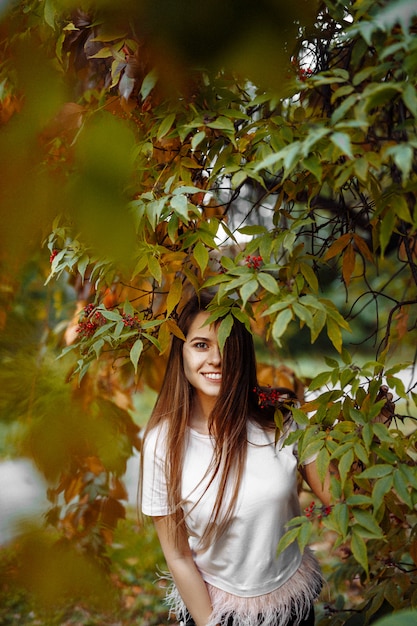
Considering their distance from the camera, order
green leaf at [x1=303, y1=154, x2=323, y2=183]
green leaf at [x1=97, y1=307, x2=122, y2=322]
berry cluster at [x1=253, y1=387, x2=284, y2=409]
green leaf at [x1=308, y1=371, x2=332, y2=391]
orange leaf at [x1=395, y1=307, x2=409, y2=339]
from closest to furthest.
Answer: green leaf at [x1=303, y1=154, x2=323, y2=183] → green leaf at [x1=308, y1=371, x2=332, y2=391] → green leaf at [x1=97, y1=307, x2=122, y2=322] → berry cluster at [x1=253, y1=387, x2=284, y2=409] → orange leaf at [x1=395, y1=307, x2=409, y2=339]

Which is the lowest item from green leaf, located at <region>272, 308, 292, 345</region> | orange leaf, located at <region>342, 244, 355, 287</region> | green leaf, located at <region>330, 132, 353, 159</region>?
orange leaf, located at <region>342, 244, 355, 287</region>

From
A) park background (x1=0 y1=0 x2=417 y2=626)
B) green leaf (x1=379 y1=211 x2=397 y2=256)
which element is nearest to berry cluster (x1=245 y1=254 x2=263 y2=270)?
park background (x1=0 y1=0 x2=417 y2=626)

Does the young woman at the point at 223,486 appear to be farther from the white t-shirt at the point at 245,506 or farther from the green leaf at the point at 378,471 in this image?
the green leaf at the point at 378,471

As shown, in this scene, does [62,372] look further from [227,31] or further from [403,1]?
[403,1]

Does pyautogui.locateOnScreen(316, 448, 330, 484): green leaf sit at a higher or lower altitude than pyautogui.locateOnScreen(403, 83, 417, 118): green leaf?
lower

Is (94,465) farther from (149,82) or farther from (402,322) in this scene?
(149,82)

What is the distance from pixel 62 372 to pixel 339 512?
3.31ft

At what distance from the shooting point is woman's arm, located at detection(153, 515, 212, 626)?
153 cm

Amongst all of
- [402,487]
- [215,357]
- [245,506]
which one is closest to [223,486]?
[245,506]

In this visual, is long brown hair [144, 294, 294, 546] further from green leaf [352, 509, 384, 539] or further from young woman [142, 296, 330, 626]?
green leaf [352, 509, 384, 539]

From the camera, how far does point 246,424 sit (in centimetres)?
154

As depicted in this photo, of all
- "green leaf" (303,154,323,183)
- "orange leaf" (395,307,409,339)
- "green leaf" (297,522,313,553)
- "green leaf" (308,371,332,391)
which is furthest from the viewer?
"orange leaf" (395,307,409,339)

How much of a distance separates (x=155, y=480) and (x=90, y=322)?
1.30 ft

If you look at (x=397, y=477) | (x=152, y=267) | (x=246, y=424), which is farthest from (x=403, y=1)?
(x=246, y=424)
